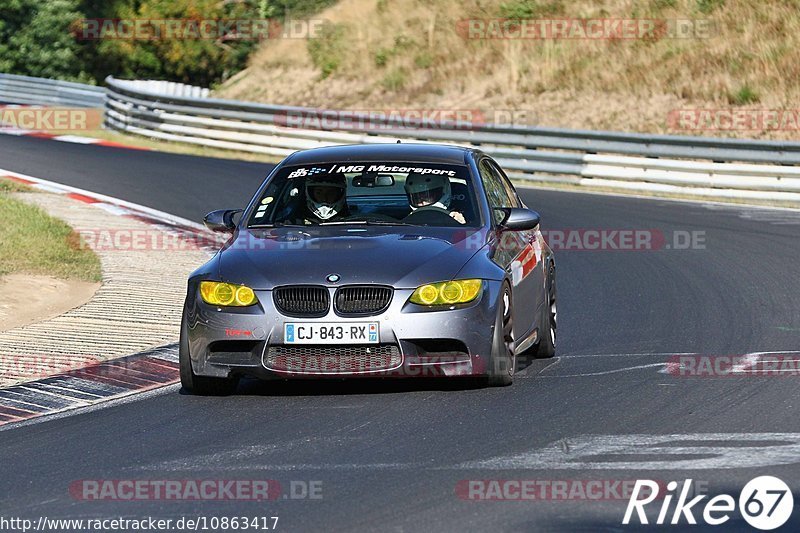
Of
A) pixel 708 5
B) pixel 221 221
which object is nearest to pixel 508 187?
pixel 221 221

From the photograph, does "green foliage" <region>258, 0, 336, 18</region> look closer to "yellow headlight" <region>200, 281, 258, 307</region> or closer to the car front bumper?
"yellow headlight" <region>200, 281, 258, 307</region>

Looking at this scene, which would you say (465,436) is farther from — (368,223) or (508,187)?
(508,187)

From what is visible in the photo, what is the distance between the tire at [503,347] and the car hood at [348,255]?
0.37 m

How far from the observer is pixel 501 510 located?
20.1ft

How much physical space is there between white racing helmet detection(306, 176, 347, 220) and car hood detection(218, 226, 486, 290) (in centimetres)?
34

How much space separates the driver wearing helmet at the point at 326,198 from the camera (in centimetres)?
998

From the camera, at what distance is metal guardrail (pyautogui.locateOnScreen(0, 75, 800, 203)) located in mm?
23188

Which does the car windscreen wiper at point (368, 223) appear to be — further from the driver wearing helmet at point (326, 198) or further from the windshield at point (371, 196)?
the driver wearing helmet at point (326, 198)

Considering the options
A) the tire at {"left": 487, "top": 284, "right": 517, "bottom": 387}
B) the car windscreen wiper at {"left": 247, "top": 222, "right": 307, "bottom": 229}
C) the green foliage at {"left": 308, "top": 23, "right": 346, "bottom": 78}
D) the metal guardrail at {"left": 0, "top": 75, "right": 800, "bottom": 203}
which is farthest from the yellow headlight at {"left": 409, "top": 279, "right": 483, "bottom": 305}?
the green foliage at {"left": 308, "top": 23, "right": 346, "bottom": 78}

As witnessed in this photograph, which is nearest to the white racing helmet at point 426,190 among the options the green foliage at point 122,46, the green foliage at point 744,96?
the green foliage at point 744,96

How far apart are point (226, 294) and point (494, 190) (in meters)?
2.48

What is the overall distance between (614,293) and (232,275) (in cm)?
570

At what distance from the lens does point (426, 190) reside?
32.9 feet

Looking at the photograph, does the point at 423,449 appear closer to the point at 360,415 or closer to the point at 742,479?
the point at 360,415
